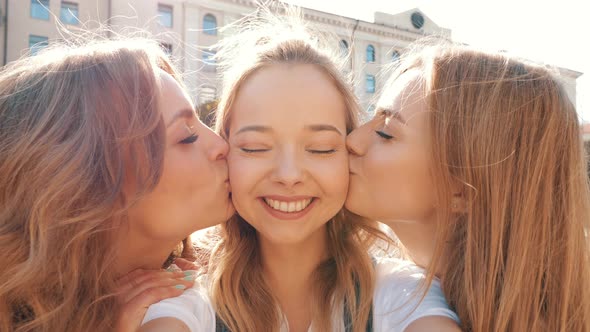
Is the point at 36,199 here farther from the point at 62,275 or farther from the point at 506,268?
the point at 506,268

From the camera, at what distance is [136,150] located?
2012 mm

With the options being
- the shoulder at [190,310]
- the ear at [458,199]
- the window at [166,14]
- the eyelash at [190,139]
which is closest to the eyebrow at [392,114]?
the ear at [458,199]

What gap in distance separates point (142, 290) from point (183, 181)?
1.60 feet

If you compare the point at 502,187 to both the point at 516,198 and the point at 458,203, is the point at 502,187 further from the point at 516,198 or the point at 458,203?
the point at 458,203

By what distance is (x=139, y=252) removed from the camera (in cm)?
231

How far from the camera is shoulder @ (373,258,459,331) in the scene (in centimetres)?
187

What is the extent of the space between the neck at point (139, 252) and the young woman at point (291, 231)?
27 centimetres

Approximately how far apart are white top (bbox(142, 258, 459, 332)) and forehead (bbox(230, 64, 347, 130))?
2.49 ft

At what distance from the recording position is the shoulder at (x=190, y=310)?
1.89 meters

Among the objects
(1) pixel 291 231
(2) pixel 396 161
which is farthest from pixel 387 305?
(2) pixel 396 161

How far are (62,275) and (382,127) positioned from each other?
1.51 m

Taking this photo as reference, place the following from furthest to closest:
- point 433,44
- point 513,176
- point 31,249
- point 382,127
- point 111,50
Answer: point 433,44 < point 382,127 < point 111,50 < point 513,176 < point 31,249

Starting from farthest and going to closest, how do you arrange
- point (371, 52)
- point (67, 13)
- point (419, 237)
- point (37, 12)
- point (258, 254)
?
1. point (371, 52)
2. point (37, 12)
3. point (67, 13)
4. point (258, 254)
5. point (419, 237)

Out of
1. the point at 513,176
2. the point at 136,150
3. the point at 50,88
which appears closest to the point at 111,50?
the point at 50,88
